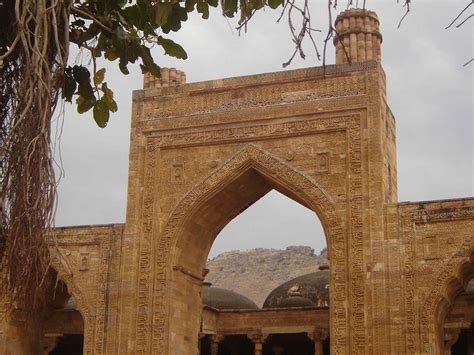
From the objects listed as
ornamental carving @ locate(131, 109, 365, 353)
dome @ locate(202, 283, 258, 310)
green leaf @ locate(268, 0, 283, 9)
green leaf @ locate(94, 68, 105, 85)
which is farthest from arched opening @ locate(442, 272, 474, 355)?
green leaf @ locate(268, 0, 283, 9)

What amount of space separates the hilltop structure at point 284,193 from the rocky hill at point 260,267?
30890mm

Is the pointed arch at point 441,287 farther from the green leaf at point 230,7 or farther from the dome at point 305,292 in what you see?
the green leaf at point 230,7

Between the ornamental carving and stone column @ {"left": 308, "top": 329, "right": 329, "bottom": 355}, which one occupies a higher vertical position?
the ornamental carving

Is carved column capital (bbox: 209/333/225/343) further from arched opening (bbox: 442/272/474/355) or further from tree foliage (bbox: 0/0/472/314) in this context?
tree foliage (bbox: 0/0/472/314)

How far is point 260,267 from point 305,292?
2790 cm

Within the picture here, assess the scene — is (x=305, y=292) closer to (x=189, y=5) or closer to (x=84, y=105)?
(x=84, y=105)

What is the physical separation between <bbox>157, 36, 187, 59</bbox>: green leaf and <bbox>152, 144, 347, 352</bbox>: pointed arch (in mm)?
10360

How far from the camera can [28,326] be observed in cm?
1622

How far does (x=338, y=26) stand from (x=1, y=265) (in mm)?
12621

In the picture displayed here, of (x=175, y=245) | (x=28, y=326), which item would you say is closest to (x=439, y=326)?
(x=175, y=245)

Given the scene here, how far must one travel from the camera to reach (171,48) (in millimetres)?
3516

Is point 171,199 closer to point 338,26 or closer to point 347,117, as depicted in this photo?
point 347,117

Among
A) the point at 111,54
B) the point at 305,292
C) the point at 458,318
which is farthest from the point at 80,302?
the point at 111,54

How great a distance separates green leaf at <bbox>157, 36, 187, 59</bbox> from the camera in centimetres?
350
